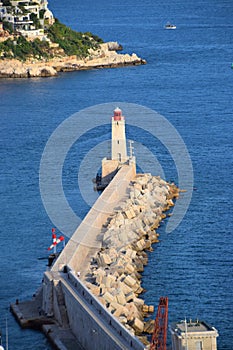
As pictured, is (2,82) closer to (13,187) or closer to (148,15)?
(13,187)

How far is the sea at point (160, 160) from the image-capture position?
26.7 meters

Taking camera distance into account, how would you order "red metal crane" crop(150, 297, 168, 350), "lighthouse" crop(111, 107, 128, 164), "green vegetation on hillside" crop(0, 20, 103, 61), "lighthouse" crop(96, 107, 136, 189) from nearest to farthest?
"red metal crane" crop(150, 297, 168, 350), "lighthouse" crop(96, 107, 136, 189), "lighthouse" crop(111, 107, 128, 164), "green vegetation on hillside" crop(0, 20, 103, 61)

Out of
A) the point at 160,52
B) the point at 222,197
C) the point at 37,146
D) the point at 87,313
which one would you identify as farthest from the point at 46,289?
the point at 160,52

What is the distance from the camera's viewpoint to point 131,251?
2823cm

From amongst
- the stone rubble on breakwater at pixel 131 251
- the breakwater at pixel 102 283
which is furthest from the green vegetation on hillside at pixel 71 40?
the breakwater at pixel 102 283

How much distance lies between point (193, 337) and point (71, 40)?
173 feet

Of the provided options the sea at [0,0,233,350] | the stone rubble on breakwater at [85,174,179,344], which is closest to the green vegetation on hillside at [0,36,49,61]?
the sea at [0,0,233,350]

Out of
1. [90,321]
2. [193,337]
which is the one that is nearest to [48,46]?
[90,321]

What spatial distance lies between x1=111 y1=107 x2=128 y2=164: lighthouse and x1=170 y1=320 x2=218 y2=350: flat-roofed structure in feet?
55.7

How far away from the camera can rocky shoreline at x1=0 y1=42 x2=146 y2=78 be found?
215 ft

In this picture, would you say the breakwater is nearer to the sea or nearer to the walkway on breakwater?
the walkway on breakwater

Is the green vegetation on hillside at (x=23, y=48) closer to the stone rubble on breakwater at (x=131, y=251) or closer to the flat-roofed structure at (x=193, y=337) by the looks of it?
the stone rubble on breakwater at (x=131, y=251)

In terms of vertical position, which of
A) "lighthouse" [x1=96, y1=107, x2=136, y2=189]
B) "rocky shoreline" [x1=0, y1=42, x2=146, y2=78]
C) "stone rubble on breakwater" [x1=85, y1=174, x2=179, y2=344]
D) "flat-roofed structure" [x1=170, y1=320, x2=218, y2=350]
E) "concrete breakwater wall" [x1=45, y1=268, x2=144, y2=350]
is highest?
"rocky shoreline" [x1=0, y1=42, x2=146, y2=78]

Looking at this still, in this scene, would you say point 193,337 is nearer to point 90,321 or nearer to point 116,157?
point 90,321
